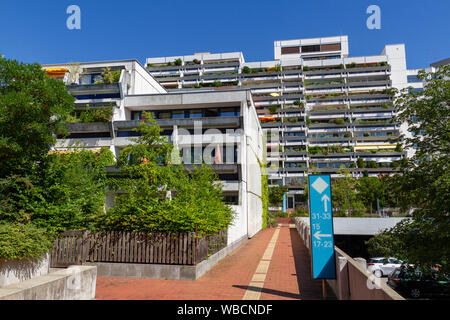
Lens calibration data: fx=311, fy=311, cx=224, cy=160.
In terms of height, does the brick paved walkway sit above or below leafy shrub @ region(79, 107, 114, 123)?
below

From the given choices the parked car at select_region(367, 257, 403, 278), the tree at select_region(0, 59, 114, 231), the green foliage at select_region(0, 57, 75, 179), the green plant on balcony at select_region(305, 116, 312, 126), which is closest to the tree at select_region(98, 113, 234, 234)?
the tree at select_region(0, 59, 114, 231)

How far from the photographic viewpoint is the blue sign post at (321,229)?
7.57 m

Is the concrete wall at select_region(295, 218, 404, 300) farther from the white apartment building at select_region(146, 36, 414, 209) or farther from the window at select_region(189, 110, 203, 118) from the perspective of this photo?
the white apartment building at select_region(146, 36, 414, 209)

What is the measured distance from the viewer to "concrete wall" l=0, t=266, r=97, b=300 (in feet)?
16.1

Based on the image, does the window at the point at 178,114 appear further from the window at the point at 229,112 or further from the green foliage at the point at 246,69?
the green foliage at the point at 246,69

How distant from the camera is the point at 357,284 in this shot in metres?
5.94

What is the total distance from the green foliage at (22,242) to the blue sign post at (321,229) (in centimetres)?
744

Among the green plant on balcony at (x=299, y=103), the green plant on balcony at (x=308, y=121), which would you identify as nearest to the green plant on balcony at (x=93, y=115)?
the green plant on balcony at (x=299, y=103)

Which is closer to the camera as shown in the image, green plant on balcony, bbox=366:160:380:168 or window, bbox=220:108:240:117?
window, bbox=220:108:240:117

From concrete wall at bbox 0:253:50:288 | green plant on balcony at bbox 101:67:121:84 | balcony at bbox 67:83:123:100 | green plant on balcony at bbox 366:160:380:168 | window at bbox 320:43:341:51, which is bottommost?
concrete wall at bbox 0:253:50:288

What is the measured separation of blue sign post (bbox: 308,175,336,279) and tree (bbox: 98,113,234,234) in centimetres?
425
